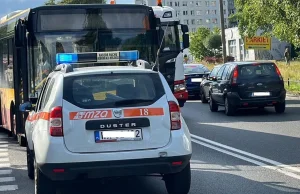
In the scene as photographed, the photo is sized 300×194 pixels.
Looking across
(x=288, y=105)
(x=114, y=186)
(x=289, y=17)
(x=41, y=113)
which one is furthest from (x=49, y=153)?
(x=289, y=17)

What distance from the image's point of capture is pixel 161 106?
26.9 feet

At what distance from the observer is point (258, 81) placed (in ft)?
67.1

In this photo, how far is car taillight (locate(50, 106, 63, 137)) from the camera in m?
7.95

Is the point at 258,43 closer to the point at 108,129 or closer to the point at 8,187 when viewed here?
the point at 8,187

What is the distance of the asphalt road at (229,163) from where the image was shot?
374 inches

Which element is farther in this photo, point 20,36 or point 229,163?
point 20,36

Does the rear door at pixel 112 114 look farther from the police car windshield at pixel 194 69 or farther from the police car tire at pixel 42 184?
the police car windshield at pixel 194 69

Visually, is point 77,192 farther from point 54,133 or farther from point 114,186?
point 54,133

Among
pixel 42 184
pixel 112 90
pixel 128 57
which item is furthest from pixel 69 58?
pixel 42 184

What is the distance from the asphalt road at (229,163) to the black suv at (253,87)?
1403 mm

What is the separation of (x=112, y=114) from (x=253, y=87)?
12.9m

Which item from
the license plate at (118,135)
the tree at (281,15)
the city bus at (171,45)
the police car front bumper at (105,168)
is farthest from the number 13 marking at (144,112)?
the tree at (281,15)

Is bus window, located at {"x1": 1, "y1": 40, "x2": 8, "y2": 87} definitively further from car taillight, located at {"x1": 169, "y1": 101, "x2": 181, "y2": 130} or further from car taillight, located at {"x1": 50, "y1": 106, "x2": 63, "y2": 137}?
car taillight, located at {"x1": 169, "y1": 101, "x2": 181, "y2": 130}

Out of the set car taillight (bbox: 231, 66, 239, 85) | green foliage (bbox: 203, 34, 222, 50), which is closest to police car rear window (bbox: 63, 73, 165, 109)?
car taillight (bbox: 231, 66, 239, 85)
